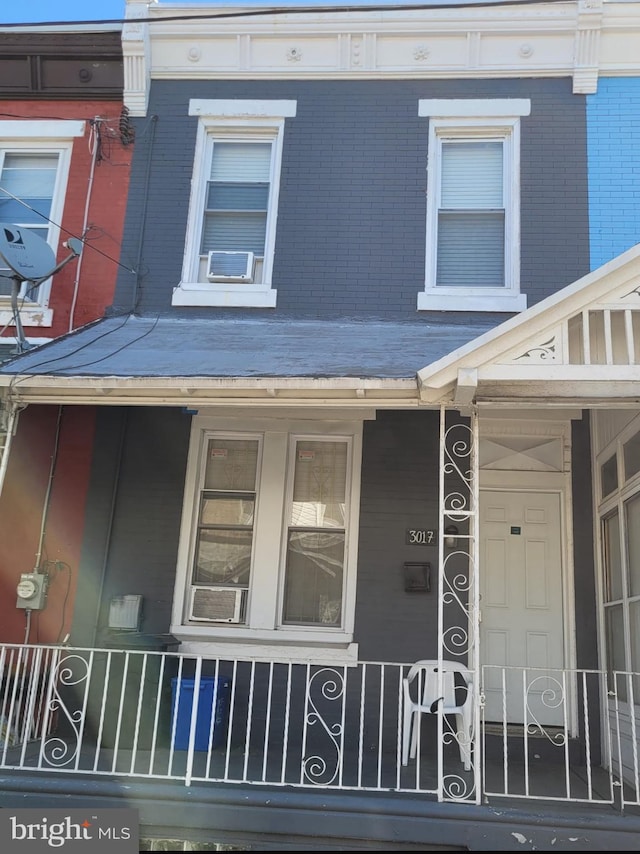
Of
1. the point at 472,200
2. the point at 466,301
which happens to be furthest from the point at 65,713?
the point at 472,200

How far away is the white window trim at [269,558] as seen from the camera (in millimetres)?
6727

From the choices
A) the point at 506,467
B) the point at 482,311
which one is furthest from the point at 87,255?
the point at 506,467

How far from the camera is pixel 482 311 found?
7320 mm

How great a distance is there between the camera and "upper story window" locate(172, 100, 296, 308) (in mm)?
7762

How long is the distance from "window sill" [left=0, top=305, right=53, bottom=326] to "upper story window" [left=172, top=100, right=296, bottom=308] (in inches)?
51.3

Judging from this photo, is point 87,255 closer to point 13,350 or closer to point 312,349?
point 13,350

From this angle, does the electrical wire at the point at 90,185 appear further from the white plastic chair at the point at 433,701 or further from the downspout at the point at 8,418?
the white plastic chair at the point at 433,701

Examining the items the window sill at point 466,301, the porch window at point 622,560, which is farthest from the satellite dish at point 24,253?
the porch window at point 622,560

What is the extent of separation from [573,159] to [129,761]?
674 centimetres

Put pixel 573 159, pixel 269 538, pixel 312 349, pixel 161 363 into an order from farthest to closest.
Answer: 1. pixel 573 159
2. pixel 269 538
3. pixel 312 349
4. pixel 161 363

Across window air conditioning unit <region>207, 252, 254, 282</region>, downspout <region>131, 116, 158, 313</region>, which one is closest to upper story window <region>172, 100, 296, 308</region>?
window air conditioning unit <region>207, 252, 254, 282</region>

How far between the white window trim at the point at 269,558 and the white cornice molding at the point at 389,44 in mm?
3752

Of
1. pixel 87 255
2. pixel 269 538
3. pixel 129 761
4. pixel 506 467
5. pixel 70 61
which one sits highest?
pixel 70 61

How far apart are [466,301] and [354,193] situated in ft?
5.41
